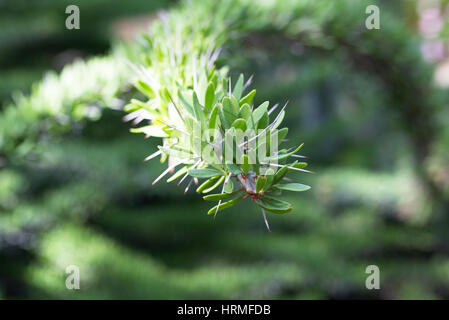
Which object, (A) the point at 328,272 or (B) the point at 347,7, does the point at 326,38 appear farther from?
(A) the point at 328,272

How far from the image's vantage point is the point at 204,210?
37.1 inches

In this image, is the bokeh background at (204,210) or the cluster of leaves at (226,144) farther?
the bokeh background at (204,210)

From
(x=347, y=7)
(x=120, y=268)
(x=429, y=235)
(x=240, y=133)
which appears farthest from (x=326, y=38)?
(x=429, y=235)

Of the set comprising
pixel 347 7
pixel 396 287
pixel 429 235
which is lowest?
pixel 396 287

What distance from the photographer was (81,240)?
70 centimetres

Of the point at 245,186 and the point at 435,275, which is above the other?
the point at 245,186

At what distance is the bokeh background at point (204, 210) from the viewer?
1.93 ft

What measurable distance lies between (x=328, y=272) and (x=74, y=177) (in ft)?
1.99

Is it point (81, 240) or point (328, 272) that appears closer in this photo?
point (81, 240)

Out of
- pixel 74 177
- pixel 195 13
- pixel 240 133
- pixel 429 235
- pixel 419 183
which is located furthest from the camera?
pixel 429 235

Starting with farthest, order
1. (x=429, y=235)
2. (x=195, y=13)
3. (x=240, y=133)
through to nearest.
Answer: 1. (x=429, y=235)
2. (x=195, y=13)
3. (x=240, y=133)

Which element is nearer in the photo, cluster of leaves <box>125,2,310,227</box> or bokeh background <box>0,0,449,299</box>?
cluster of leaves <box>125,2,310,227</box>

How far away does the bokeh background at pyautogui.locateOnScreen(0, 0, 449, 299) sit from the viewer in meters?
0.59

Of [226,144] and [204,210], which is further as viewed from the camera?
[204,210]
